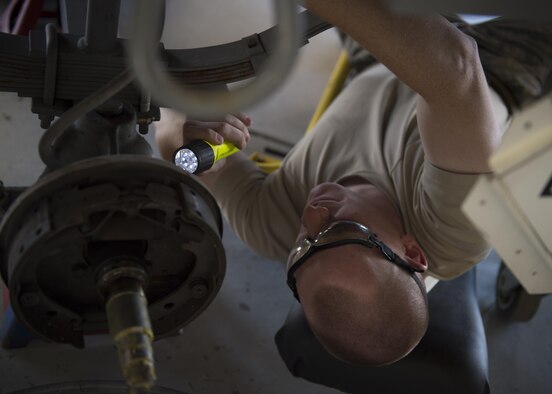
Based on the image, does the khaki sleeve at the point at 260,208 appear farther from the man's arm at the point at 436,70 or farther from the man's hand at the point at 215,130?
the man's arm at the point at 436,70

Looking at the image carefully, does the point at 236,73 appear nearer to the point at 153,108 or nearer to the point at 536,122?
the point at 153,108

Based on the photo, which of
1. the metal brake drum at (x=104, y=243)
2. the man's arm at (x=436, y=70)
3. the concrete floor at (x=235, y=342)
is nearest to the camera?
the metal brake drum at (x=104, y=243)

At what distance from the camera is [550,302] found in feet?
5.29

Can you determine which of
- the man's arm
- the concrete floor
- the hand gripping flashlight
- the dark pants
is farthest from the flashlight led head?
the concrete floor

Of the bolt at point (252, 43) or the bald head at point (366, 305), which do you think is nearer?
the bolt at point (252, 43)

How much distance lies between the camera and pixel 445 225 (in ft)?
3.64

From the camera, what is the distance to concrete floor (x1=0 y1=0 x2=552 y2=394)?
1.29 meters

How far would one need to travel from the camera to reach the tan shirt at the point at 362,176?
1.16 m

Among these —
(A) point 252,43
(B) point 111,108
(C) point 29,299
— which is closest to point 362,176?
(A) point 252,43

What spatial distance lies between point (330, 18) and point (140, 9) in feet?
0.98

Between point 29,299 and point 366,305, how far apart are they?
1.82 feet

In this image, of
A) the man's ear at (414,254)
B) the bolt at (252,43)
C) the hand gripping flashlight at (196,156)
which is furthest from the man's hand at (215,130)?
the man's ear at (414,254)

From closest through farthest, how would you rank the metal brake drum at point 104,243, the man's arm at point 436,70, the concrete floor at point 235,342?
1. the metal brake drum at point 104,243
2. the man's arm at point 436,70
3. the concrete floor at point 235,342

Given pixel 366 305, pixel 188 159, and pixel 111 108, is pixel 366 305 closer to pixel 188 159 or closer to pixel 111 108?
pixel 188 159
